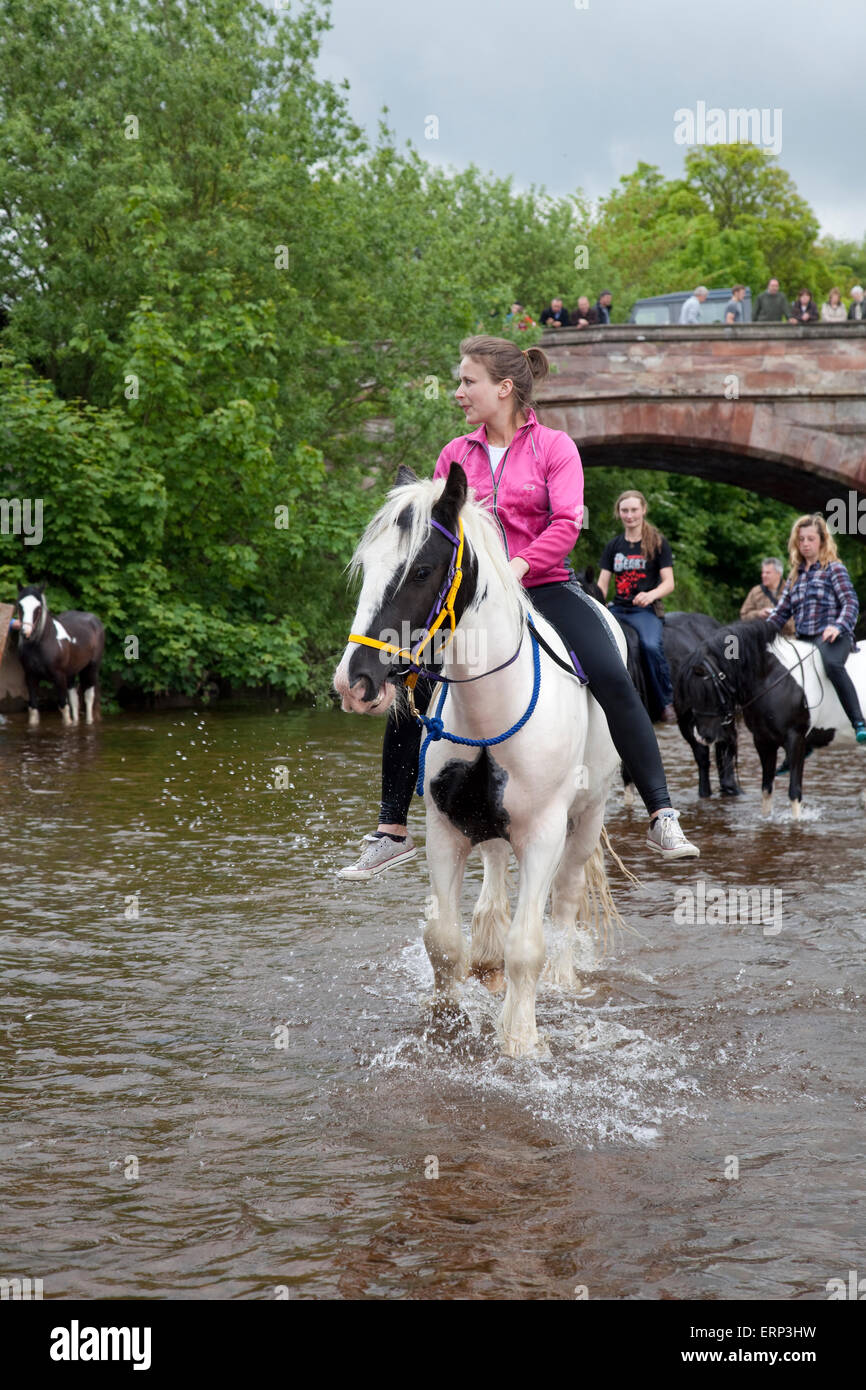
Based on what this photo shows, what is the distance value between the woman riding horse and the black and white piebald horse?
13075mm

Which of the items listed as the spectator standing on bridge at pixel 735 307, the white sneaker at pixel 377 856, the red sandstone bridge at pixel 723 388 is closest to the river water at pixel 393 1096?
the white sneaker at pixel 377 856

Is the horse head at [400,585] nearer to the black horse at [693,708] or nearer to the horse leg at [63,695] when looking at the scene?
the black horse at [693,708]

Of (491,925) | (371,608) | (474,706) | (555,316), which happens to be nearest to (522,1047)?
(491,925)

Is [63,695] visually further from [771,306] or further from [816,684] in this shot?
[771,306]

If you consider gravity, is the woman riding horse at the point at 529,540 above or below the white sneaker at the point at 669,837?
above

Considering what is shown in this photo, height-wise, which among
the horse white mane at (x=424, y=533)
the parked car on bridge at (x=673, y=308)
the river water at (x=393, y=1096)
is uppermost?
the parked car on bridge at (x=673, y=308)

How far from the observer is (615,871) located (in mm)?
9492

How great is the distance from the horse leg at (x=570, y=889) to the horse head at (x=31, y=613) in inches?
497

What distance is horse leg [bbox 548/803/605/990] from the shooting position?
622 cm

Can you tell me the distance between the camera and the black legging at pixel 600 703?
5.52m

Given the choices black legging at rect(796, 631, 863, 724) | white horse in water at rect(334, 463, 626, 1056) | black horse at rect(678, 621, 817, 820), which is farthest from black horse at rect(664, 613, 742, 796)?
white horse in water at rect(334, 463, 626, 1056)

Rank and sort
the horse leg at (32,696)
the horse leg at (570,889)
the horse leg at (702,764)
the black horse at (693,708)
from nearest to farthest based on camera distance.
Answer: the horse leg at (570,889), the black horse at (693,708), the horse leg at (702,764), the horse leg at (32,696)

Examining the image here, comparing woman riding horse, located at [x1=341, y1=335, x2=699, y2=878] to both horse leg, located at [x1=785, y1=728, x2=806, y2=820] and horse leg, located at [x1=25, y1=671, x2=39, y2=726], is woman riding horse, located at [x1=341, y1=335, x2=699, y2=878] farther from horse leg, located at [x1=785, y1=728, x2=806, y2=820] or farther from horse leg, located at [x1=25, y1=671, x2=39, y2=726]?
horse leg, located at [x1=25, y1=671, x2=39, y2=726]
